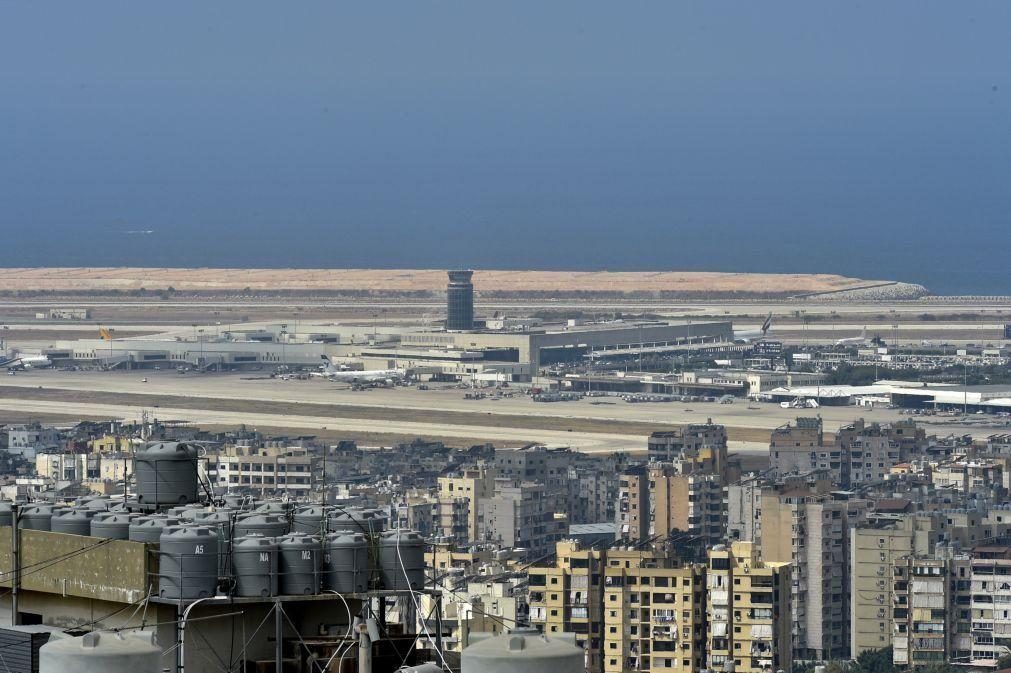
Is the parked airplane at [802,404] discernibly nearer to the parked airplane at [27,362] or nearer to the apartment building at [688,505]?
the parked airplane at [27,362]

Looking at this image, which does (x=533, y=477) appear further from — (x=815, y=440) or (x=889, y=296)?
(x=889, y=296)

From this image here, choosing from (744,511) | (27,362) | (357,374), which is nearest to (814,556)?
(744,511)

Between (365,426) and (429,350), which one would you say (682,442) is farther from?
(429,350)

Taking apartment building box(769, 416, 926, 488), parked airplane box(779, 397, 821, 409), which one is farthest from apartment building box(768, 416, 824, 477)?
parked airplane box(779, 397, 821, 409)

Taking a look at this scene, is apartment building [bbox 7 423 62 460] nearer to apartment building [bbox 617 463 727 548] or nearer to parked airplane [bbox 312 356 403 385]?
apartment building [bbox 617 463 727 548]

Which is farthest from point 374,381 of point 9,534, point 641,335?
point 9,534

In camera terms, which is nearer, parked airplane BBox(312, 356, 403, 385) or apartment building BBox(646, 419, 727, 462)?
apartment building BBox(646, 419, 727, 462)
